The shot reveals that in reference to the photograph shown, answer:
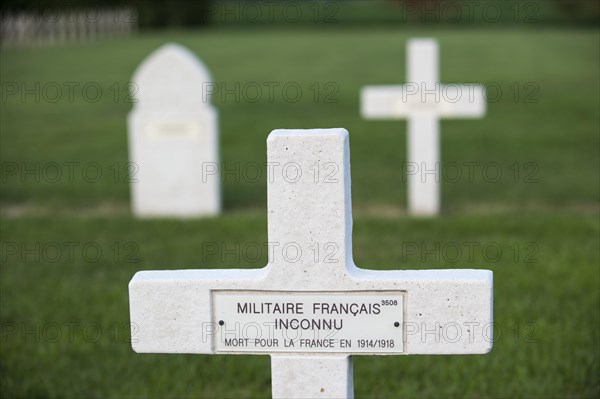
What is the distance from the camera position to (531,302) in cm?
551

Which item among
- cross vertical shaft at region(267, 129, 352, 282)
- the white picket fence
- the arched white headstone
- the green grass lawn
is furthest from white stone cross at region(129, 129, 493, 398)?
Answer: the white picket fence

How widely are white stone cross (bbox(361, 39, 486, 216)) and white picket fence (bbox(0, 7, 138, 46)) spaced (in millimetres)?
27348

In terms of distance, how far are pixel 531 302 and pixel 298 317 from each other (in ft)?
9.68

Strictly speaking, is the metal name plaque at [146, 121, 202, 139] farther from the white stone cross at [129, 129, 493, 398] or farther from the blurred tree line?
the blurred tree line

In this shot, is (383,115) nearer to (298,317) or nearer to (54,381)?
(54,381)

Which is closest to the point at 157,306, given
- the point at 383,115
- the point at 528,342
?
the point at 528,342

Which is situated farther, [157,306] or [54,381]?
[54,381]

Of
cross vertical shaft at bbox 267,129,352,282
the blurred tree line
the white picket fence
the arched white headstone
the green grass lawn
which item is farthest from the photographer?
the blurred tree line

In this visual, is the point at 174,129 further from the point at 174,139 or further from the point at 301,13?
the point at 301,13

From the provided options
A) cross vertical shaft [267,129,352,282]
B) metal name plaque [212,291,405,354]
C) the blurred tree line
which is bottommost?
the blurred tree line

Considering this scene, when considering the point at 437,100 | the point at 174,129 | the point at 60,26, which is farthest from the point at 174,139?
the point at 60,26

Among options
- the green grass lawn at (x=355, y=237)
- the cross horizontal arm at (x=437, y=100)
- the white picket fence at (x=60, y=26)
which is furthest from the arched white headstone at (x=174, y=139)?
the white picket fence at (x=60, y=26)

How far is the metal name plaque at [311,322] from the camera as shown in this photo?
2.82 meters

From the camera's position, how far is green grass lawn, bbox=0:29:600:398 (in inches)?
179
